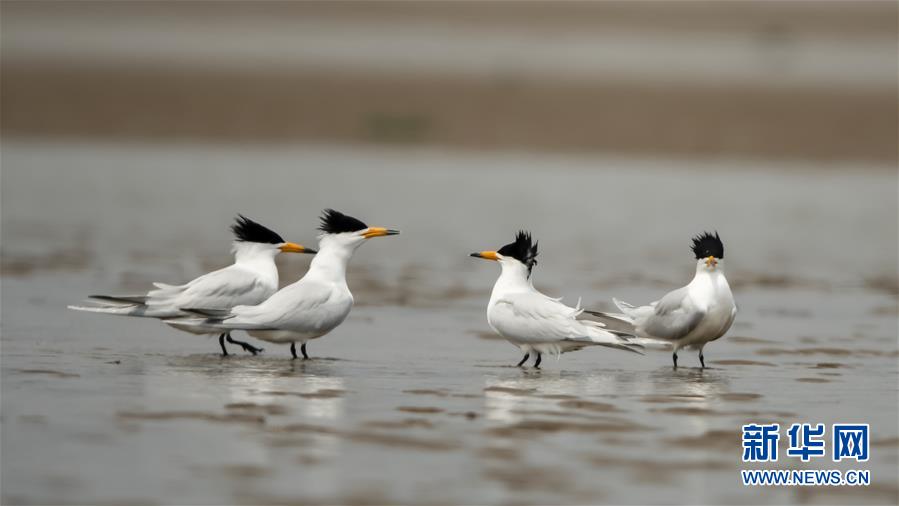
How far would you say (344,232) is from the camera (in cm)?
1048

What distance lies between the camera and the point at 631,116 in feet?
119

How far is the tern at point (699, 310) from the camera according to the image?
999 cm

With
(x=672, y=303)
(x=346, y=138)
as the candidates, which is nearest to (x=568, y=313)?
(x=672, y=303)

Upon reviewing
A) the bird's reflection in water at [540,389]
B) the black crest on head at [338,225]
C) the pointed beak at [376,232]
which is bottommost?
the bird's reflection in water at [540,389]

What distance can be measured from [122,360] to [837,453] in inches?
169

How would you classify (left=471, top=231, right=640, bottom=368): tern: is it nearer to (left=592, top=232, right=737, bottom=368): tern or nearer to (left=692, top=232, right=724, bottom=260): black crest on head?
(left=592, top=232, right=737, bottom=368): tern

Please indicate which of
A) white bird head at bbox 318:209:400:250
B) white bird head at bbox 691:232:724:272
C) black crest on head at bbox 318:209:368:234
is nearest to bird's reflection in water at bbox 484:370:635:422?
white bird head at bbox 691:232:724:272

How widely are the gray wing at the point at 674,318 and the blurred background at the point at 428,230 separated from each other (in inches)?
10.3

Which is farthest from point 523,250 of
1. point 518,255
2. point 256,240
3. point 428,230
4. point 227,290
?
point 428,230

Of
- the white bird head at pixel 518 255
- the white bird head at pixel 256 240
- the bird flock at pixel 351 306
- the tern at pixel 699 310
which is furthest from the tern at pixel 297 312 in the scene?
the tern at pixel 699 310

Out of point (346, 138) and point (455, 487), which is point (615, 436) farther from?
point (346, 138)

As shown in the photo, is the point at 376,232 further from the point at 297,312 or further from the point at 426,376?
the point at 426,376

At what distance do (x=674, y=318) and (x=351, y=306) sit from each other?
6.55 ft

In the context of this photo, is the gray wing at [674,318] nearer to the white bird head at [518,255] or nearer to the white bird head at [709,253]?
the white bird head at [709,253]
